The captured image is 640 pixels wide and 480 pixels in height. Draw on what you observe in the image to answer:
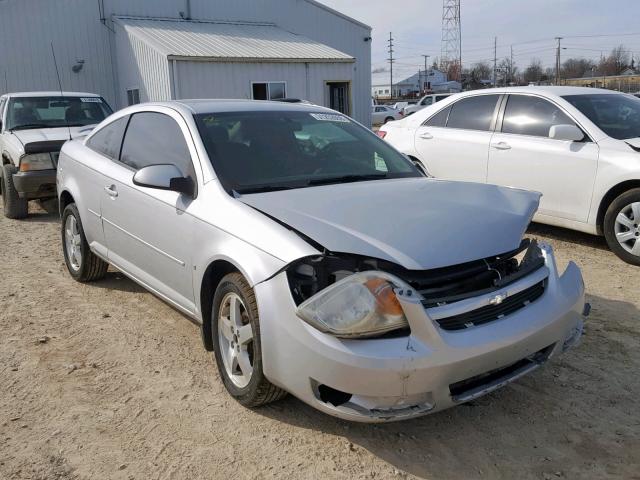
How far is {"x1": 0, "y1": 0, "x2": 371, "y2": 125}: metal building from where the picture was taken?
61.0 ft

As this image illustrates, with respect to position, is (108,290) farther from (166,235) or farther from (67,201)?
(166,235)

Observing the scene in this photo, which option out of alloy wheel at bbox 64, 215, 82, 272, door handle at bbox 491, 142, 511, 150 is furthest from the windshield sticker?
door handle at bbox 491, 142, 511, 150

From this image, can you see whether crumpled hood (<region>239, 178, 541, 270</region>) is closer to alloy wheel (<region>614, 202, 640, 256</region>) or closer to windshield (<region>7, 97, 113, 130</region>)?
alloy wheel (<region>614, 202, 640, 256</region>)

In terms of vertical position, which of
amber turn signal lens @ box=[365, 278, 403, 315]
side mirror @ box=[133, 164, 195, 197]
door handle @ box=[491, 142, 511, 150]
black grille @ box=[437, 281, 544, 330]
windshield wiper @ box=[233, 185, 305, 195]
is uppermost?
side mirror @ box=[133, 164, 195, 197]

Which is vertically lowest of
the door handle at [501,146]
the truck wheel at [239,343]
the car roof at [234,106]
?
the truck wheel at [239,343]

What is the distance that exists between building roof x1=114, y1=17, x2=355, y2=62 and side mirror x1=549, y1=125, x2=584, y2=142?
14411 mm

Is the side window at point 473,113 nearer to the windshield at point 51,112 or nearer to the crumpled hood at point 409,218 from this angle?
the crumpled hood at point 409,218

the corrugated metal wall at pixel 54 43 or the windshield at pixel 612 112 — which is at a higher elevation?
the corrugated metal wall at pixel 54 43

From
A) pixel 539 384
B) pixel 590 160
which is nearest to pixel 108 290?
pixel 539 384

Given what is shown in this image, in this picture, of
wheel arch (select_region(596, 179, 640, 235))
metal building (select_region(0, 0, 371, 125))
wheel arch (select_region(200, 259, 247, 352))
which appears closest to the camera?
wheel arch (select_region(200, 259, 247, 352))

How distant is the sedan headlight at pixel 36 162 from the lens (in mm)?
7996

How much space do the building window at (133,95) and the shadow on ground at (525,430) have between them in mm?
18580

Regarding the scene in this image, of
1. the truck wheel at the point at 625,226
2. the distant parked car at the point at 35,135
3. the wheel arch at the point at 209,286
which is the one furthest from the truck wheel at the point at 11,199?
the truck wheel at the point at 625,226

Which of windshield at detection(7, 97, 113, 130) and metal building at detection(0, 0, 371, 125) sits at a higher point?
metal building at detection(0, 0, 371, 125)
